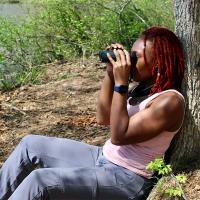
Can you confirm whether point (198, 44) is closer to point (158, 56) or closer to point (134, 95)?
point (158, 56)

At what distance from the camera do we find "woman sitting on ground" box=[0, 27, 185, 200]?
7.94ft

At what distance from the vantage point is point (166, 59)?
255 centimetres

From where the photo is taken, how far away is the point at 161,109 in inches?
94.8

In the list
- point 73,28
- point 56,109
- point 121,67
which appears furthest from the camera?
point 73,28

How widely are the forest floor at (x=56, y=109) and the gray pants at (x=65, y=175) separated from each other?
3.24 ft

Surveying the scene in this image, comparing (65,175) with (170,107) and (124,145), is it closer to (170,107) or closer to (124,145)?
(124,145)

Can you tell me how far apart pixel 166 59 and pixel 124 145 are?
18.6 inches

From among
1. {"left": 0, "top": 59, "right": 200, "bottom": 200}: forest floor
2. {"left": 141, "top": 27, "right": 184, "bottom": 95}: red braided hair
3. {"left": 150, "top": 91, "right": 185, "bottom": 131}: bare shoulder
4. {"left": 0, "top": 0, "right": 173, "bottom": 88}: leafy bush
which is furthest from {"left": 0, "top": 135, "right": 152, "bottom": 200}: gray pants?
{"left": 0, "top": 0, "right": 173, "bottom": 88}: leafy bush

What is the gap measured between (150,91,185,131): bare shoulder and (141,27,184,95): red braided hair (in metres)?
0.10

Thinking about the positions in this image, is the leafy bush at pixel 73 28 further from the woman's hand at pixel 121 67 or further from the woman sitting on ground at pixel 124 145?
the woman's hand at pixel 121 67

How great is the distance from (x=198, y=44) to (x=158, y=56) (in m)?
0.21

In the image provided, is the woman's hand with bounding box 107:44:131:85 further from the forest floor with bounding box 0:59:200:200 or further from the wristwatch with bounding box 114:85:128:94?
the forest floor with bounding box 0:59:200:200

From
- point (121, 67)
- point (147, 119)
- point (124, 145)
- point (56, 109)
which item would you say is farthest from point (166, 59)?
point (56, 109)

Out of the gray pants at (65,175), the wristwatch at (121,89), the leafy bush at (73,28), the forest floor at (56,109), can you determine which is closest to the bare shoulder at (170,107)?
the wristwatch at (121,89)
